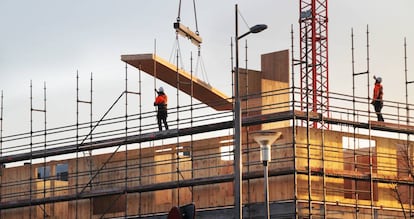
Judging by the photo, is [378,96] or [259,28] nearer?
[259,28]

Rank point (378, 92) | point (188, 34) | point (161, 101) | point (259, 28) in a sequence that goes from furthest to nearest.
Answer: point (188, 34) < point (161, 101) < point (378, 92) < point (259, 28)

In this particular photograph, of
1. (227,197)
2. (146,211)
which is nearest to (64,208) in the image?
(146,211)

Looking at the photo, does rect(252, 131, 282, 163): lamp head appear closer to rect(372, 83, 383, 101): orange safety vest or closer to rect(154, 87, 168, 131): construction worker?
rect(154, 87, 168, 131): construction worker

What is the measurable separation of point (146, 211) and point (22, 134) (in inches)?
303

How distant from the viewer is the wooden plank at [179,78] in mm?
42188

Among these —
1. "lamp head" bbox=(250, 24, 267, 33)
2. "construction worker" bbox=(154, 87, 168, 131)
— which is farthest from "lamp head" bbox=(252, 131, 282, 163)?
"construction worker" bbox=(154, 87, 168, 131)

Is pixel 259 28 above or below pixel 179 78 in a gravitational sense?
above

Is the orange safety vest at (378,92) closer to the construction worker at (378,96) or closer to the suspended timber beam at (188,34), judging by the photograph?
the construction worker at (378,96)

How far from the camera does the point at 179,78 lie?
4281cm

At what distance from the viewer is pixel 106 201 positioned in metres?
44.8

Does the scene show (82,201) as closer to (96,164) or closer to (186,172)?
(96,164)

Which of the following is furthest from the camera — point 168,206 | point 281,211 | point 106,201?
point 106,201

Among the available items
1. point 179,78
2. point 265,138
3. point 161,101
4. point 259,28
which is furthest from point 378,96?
point 265,138

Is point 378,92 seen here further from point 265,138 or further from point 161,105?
point 265,138
